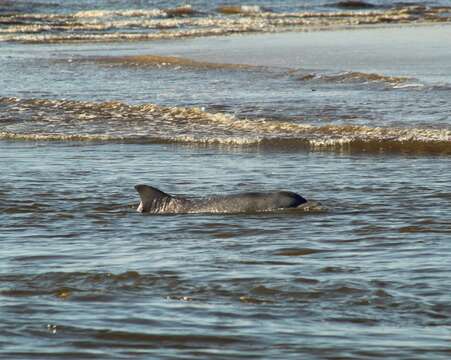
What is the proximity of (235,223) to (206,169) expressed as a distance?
2.90 meters

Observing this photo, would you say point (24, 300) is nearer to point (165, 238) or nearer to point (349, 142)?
point (165, 238)

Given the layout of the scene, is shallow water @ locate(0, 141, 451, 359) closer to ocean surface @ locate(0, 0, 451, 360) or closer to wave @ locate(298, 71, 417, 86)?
ocean surface @ locate(0, 0, 451, 360)

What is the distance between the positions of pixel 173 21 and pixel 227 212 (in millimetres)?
33570

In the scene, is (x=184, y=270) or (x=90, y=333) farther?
(x=184, y=270)

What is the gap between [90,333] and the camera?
571cm

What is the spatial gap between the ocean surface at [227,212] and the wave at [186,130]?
0.13ft

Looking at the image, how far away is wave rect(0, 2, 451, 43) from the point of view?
3506cm

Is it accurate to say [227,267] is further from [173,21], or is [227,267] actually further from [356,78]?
[173,21]

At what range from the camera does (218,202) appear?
896 centimetres

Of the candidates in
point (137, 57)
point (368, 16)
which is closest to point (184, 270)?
point (137, 57)

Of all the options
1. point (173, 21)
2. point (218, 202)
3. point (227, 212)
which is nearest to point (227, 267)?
point (227, 212)

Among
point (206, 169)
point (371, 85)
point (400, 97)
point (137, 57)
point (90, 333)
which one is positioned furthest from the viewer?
point (137, 57)

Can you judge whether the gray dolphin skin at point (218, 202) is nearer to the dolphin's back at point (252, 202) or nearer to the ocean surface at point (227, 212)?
the dolphin's back at point (252, 202)

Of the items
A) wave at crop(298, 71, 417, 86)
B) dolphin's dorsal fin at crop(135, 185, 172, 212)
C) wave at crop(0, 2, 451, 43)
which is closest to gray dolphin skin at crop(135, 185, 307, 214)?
dolphin's dorsal fin at crop(135, 185, 172, 212)
